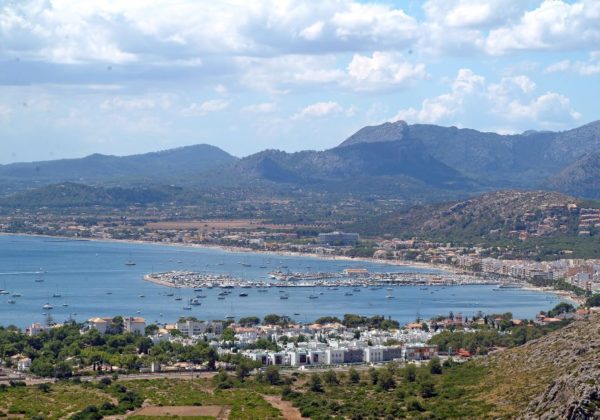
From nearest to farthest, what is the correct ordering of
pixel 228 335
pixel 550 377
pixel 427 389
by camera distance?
pixel 550 377 < pixel 427 389 < pixel 228 335

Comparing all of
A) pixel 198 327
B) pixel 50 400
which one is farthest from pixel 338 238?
pixel 50 400

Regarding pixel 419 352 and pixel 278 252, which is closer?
pixel 419 352

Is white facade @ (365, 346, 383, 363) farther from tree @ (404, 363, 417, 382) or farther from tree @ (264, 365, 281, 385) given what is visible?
tree @ (264, 365, 281, 385)

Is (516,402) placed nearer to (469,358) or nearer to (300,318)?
(469,358)

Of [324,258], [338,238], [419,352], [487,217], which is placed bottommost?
[419,352]

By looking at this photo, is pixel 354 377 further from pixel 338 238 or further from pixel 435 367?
pixel 338 238

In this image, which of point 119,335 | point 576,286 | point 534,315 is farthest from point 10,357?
point 576,286

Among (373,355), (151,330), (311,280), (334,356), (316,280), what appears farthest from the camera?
(316,280)
